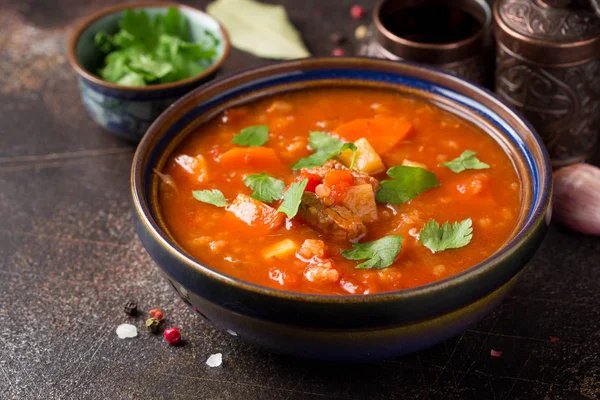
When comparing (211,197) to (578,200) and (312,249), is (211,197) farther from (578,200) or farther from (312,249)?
(578,200)

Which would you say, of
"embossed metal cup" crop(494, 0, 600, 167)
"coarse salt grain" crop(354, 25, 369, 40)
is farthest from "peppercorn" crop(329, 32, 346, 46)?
"embossed metal cup" crop(494, 0, 600, 167)

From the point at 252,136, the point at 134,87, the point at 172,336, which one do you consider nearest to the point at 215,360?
the point at 172,336

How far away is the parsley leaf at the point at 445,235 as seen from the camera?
309 cm

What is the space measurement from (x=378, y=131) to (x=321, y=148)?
0.92 feet

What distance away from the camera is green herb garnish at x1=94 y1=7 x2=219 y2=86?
4.60m

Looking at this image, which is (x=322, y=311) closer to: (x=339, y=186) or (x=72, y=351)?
(x=339, y=186)

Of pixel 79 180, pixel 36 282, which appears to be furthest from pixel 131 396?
pixel 79 180

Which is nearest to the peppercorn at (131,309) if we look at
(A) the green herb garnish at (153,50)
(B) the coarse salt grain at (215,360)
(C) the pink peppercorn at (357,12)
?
(B) the coarse salt grain at (215,360)

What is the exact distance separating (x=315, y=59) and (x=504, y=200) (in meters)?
1.21

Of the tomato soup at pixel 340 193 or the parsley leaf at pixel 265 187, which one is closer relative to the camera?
the tomato soup at pixel 340 193

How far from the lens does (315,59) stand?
400 cm

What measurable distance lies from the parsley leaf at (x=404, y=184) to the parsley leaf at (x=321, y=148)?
24 centimetres

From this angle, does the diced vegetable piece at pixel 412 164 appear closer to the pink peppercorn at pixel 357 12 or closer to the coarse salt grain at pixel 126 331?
the coarse salt grain at pixel 126 331

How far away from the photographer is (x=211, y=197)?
3.38m
